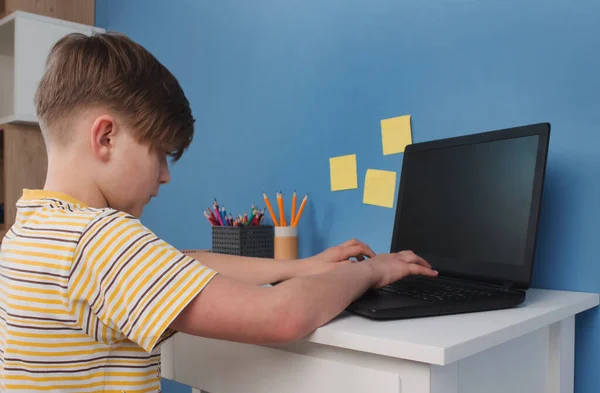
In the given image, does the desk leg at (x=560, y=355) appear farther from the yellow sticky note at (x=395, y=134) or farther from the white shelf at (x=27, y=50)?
the white shelf at (x=27, y=50)

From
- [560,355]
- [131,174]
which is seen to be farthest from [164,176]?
[560,355]

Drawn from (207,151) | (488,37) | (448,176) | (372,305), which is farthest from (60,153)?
(207,151)

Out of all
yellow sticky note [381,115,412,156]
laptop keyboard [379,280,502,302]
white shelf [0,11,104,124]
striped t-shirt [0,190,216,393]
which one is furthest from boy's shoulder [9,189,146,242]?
white shelf [0,11,104,124]

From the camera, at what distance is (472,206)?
35.4 inches

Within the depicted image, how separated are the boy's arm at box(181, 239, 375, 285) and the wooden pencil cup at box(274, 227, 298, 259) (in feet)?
1.03

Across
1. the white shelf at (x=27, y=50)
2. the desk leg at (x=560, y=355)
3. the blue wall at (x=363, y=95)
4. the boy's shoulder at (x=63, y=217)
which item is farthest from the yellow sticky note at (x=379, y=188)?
the white shelf at (x=27, y=50)

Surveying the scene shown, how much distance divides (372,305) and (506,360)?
201 mm

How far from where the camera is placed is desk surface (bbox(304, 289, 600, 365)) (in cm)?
54

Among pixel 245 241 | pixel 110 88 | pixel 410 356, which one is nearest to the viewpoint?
pixel 410 356

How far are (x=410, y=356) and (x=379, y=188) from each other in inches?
25.1

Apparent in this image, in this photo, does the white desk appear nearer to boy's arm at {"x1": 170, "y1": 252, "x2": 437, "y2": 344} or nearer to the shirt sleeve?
boy's arm at {"x1": 170, "y1": 252, "x2": 437, "y2": 344}

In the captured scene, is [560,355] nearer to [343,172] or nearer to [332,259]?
[332,259]

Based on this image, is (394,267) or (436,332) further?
(394,267)

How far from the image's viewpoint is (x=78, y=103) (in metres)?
0.68
